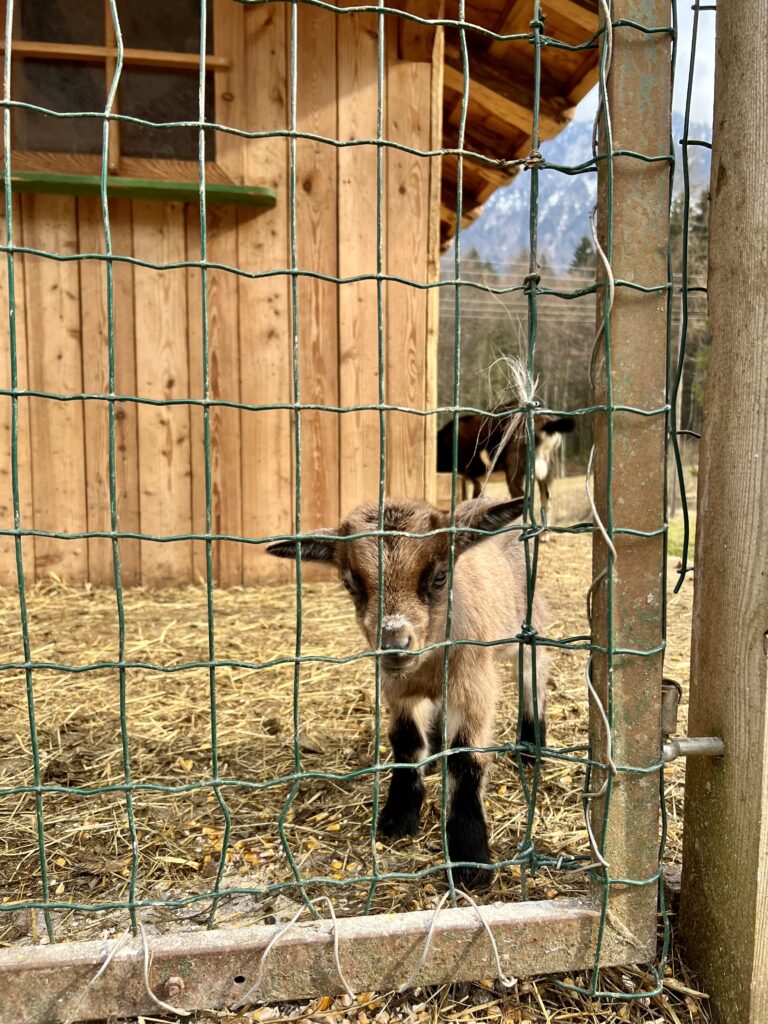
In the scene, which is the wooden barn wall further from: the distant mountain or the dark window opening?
the distant mountain

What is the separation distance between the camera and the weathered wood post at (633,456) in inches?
68.2

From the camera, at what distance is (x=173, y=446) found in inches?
235

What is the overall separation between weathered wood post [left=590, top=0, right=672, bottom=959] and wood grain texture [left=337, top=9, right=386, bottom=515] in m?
4.00

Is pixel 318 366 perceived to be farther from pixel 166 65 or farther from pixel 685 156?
pixel 685 156

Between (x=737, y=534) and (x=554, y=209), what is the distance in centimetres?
1860

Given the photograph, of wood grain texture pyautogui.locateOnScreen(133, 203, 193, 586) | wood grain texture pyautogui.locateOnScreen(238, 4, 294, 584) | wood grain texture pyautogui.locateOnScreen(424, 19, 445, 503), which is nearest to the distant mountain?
wood grain texture pyautogui.locateOnScreen(424, 19, 445, 503)

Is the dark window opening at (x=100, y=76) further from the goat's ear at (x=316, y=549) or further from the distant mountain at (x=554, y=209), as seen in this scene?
the goat's ear at (x=316, y=549)

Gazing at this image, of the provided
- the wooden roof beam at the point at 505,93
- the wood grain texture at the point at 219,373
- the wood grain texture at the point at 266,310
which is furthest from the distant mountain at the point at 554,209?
the wood grain texture at the point at 219,373

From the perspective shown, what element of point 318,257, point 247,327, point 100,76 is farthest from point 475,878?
point 100,76

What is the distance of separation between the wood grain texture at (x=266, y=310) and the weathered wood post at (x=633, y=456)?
14.0 feet

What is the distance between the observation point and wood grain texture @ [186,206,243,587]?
581cm

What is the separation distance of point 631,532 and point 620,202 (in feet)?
2.42

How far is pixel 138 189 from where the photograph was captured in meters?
5.45

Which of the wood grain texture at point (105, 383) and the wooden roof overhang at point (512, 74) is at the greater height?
the wooden roof overhang at point (512, 74)
